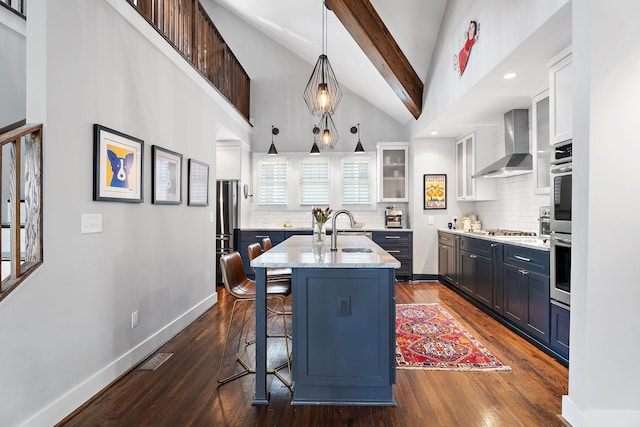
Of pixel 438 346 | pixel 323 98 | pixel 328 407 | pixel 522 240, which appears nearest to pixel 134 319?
pixel 328 407

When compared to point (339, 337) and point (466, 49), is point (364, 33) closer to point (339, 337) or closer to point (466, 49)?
point (466, 49)

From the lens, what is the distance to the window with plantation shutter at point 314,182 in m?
6.77

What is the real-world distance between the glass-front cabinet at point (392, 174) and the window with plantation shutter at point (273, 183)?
177cm

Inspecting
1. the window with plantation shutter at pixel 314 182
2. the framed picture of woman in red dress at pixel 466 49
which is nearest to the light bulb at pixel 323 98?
the framed picture of woman in red dress at pixel 466 49

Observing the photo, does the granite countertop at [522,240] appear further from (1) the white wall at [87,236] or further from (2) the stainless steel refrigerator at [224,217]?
(2) the stainless steel refrigerator at [224,217]

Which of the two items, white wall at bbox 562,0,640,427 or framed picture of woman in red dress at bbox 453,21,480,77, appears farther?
framed picture of woman in red dress at bbox 453,21,480,77

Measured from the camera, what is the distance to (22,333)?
1.84 m

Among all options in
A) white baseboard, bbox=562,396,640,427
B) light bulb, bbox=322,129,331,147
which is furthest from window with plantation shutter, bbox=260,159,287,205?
white baseboard, bbox=562,396,640,427

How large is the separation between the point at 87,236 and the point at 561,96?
3.52m

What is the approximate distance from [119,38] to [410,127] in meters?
4.85

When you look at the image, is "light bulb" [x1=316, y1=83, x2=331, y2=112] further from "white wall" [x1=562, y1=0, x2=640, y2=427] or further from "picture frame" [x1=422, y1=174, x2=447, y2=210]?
"picture frame" [x1=422, y1=174, x2=447, y2=210]

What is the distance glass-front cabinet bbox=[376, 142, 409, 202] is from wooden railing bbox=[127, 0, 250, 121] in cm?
260

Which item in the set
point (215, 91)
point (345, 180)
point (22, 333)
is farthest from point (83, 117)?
point (345, 180)

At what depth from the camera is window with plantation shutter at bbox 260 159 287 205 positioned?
679 cm
